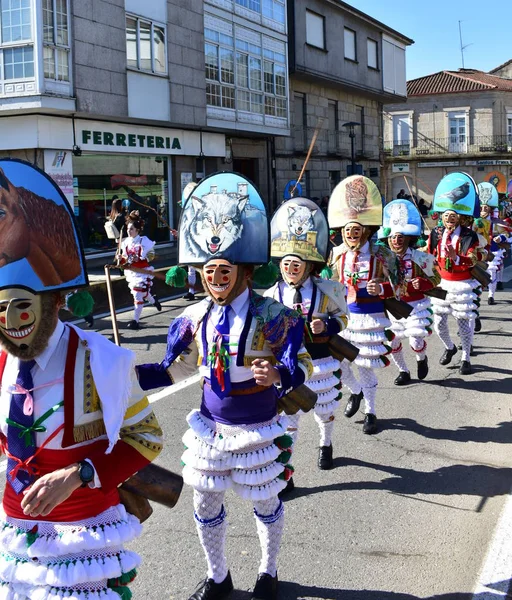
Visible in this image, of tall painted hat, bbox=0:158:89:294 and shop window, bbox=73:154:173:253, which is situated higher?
shop window, bbox=73:154:173:253

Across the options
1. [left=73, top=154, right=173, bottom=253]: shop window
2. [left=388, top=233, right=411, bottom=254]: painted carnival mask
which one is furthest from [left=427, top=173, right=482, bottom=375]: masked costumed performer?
[left=73, top=154, right=173, bottom=253]: shop window

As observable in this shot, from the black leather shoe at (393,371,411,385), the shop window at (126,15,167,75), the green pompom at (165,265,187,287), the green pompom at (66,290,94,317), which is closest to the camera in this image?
the green pompom at (66,290,94,317)

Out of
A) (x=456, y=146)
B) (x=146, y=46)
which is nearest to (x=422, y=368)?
(x=146, y=46)

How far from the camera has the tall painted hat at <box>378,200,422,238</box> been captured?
8914mm

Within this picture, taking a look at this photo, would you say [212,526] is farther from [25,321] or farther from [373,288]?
[373,288]

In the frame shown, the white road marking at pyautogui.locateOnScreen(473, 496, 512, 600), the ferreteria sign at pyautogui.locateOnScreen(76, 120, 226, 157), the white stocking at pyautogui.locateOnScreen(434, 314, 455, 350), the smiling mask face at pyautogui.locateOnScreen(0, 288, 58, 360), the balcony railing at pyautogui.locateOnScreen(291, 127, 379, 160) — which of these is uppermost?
the balcony railing at pyautogui.locateOnScreen(291, 127, 379, 160)

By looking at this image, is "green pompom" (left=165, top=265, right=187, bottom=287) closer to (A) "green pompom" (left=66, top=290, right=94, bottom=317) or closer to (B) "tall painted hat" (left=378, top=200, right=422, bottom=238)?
(A) "green pompom" (left=66, top=290, right=94, bottom=317)

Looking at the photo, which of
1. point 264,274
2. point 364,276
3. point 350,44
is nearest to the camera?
point 264,274

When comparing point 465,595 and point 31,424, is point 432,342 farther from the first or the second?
point 31,424

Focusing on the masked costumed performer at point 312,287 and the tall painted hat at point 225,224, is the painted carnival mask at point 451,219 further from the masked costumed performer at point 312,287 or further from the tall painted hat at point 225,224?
the tall painted hat at point 225,224

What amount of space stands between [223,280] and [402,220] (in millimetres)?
5294

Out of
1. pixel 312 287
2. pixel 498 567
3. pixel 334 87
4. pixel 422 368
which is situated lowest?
pixel 498 567

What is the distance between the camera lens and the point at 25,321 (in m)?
2.84

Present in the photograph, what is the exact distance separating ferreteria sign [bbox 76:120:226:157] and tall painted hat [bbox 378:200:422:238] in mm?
12746
